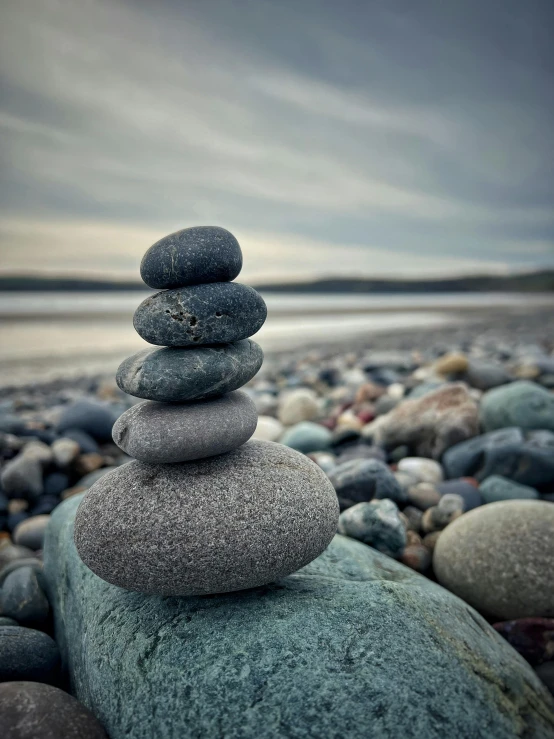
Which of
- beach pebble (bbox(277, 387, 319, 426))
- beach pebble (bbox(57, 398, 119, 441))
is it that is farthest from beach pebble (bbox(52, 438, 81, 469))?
beach pebble (bbox(277, 387, 319, 426))

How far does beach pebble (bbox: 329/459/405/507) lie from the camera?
4.76 metres

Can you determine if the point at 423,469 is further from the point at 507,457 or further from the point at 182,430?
the point at 182,430

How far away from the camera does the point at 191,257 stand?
9.96ft

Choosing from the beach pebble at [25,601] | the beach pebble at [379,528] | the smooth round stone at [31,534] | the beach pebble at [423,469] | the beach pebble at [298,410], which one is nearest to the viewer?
the beach pebble at [25,601]

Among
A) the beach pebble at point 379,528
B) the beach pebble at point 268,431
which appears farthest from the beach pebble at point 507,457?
the beach pebble at point 268,431

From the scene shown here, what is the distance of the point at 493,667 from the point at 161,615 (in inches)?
69.2

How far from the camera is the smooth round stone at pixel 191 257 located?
9.97 ft

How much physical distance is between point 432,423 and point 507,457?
1237 mm

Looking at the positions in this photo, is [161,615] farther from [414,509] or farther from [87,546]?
[414,509]

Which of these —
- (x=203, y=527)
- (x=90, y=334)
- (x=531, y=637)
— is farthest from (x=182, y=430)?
(x=90, y=334)

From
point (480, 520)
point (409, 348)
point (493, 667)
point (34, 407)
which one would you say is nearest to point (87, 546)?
point (493, 667)

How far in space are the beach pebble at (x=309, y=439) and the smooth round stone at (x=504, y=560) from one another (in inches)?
116

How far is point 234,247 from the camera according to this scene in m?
3.15

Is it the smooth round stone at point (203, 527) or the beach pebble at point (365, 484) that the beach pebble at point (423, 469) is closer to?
the beach pebble at point (365, 484)
